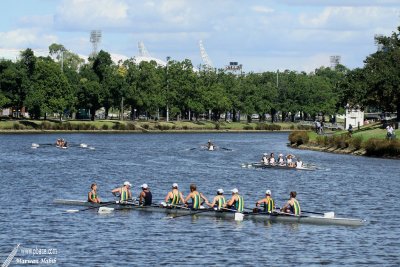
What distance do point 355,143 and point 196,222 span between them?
8075 cm

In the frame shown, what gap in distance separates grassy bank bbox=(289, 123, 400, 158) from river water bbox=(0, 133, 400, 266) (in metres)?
4.51

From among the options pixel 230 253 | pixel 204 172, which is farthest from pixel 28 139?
pixel 230 253

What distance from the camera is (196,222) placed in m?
64.9

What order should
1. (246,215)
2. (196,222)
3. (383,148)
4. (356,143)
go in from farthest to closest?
(356,143) < (383,148) < (246,215) < (196,222)

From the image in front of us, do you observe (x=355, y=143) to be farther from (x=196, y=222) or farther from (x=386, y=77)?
(x=196, y=222)

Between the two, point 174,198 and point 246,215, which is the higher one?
point 174,198

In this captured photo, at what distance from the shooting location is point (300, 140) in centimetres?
16725

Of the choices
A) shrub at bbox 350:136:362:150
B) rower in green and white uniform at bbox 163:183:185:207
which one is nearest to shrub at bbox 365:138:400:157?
shrub at bbox 350:136:362:150

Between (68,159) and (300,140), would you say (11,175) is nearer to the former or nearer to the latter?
(68,159)

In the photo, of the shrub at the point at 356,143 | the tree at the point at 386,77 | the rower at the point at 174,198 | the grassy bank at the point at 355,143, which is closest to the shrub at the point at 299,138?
the grassy bank at the point at 355,143

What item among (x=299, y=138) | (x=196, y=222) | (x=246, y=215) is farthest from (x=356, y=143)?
(x=196, y=222)

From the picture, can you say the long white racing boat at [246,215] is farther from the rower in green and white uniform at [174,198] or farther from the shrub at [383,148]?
the shrub at [383,148]

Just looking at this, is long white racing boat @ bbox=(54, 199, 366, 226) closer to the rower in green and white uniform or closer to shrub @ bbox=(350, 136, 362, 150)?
the rower in green and white uniform

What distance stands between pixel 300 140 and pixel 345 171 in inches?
2103
